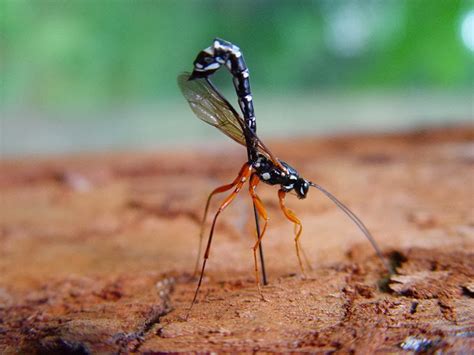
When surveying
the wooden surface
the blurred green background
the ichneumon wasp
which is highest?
the blurred green background

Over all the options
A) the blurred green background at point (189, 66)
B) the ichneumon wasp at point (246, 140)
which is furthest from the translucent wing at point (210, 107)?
the blurred green background at point (189, 66)

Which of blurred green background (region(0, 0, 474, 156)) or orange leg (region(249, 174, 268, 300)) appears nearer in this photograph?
orange leg (region(249, 174, 268, 300))

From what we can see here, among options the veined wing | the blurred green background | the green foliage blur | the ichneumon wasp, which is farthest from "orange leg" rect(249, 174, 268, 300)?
the green foliage blur

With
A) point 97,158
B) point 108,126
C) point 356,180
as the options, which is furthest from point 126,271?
point 108,126

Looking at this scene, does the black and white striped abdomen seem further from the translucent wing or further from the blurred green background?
the blurred green background

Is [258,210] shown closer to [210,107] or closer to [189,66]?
[210,107]

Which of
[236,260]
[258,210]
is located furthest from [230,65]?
[236,260]
